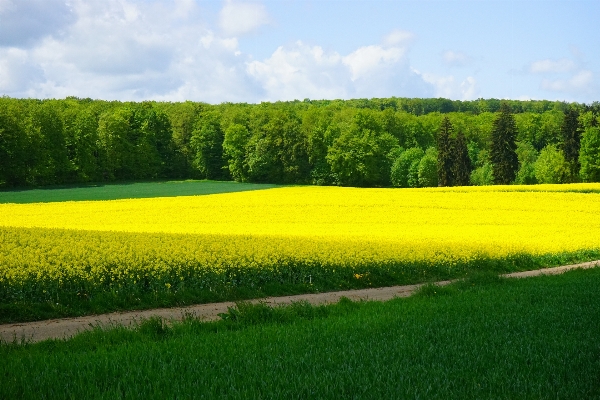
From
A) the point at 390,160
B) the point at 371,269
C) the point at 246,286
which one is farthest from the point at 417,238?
the point at 390,160

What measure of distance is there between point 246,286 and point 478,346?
33.1 ft

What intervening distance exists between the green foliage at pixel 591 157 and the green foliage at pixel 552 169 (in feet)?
9.49

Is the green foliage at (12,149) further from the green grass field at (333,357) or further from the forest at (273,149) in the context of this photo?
the green grass field at (333,357)

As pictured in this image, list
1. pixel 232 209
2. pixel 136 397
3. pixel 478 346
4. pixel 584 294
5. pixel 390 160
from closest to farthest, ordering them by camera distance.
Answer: pixel 136 397 → pixel 478 346 → pixel 584 294 → pixel 232 209 → pixel 390 160

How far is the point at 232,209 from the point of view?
4156cm

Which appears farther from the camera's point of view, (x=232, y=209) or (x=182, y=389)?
(x=232, y=209)

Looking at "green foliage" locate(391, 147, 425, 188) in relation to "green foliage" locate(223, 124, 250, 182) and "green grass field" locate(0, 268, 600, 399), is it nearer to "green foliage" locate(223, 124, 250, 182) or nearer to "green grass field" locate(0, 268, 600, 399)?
"green foliage" locate(223, 124, 250, 182)

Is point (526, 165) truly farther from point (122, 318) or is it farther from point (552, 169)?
point (122, 318)

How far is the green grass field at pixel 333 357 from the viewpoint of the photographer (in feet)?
19.3

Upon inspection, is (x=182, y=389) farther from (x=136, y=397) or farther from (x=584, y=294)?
(x=584, y=294)

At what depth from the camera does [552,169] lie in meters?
86.5

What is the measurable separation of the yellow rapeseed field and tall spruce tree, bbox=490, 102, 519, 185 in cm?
3413

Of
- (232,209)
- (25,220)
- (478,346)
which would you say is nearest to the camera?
(478,346)

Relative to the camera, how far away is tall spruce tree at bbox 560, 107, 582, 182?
285 ft
